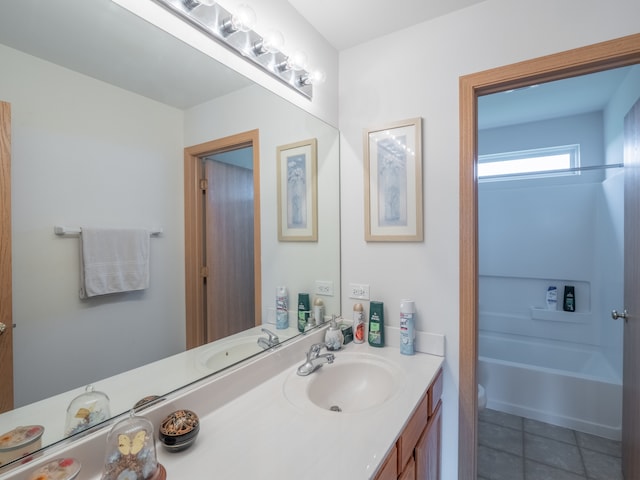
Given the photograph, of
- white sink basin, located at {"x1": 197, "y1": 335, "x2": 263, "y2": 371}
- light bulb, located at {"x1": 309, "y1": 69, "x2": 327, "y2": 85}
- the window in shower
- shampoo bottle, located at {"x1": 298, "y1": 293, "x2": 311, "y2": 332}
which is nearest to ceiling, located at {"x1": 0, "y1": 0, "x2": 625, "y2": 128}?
light bulb, located at {"x1": 309, "y1": 69, "x2": 327, "y2": 85}

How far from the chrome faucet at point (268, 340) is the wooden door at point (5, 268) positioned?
0.72 meters

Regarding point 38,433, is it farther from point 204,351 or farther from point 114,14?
point 114,14

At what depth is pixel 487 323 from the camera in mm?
3115

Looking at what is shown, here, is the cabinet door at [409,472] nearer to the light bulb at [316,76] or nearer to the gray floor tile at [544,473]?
the gray floor tile at [544,473]

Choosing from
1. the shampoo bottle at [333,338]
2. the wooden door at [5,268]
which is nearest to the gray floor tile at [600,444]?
the shampoo bottle at [333,338]

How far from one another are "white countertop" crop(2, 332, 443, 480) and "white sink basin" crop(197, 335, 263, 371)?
0.16 ft

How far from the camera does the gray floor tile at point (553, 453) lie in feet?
5.95

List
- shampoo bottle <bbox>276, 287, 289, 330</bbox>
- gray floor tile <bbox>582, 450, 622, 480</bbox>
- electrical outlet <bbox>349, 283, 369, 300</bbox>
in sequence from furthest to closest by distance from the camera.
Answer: gray floor tile <bbox>582, 450, 622, 480</bbox>
electrical outlet <bbox>349, 283, 369, 300</bbox>
shampoo bottle <bbox>276, 287, 289, 330</bbox>

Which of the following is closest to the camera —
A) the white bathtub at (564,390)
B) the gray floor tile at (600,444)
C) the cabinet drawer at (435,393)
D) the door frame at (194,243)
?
the door frame at (194,243)

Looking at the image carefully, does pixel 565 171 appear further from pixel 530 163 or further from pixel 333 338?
pixel 333 338

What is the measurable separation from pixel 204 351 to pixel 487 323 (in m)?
3.03

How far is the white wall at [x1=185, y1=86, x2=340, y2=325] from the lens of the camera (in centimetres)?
110

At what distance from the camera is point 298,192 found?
5.00ft

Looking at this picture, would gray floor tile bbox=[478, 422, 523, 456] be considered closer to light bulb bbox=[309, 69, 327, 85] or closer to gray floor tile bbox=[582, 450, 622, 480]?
gray floor tile bbox=[582, 450, 622, 480]
